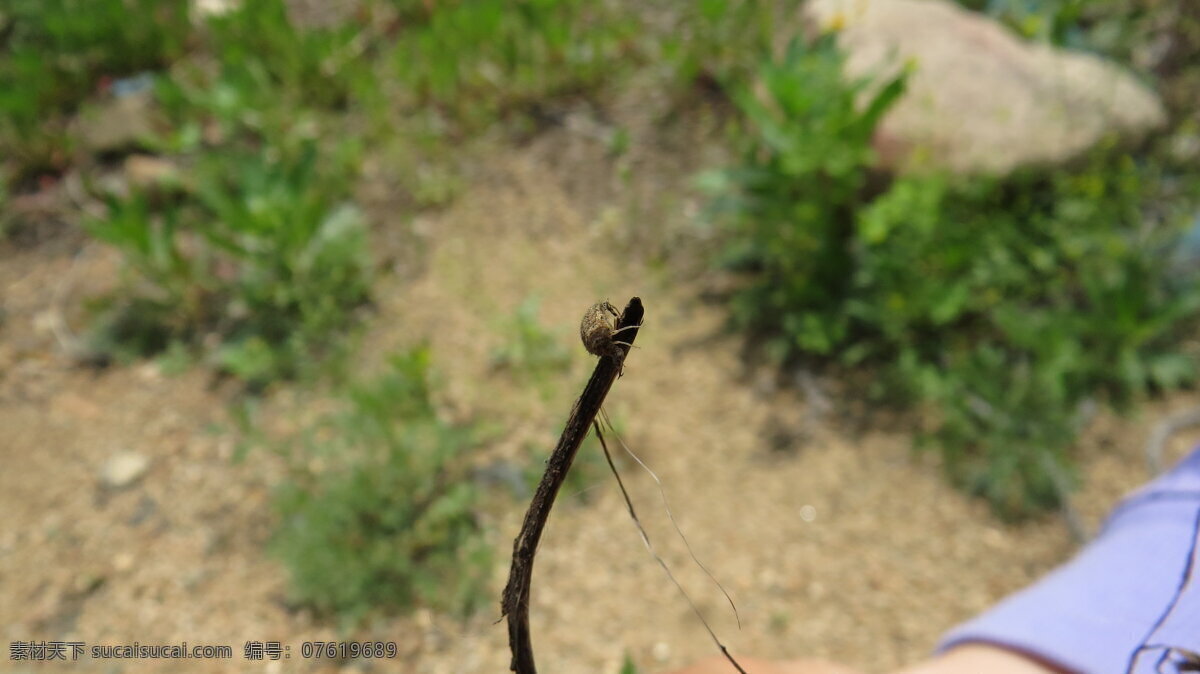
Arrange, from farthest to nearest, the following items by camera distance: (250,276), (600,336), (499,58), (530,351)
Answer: (499,58) → (250,276) → (530,351) → (600,336)

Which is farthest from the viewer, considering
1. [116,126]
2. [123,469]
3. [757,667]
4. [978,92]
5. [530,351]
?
[116,126]

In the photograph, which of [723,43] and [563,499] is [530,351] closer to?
[563,499]

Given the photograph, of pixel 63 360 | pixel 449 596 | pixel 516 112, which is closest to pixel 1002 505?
pixel 449 596

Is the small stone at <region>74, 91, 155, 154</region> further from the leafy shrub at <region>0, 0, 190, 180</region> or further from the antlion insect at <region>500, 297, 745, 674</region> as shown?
the antlion insect at <region>500, 297, 745, 674</region>

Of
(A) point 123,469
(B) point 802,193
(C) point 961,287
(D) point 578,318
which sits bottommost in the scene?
(C) point 961,287

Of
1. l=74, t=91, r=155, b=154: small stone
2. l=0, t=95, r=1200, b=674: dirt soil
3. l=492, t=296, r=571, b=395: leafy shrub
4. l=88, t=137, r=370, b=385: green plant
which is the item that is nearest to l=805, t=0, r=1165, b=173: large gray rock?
l=0, t=95, r=1200, b=674: dirt soil

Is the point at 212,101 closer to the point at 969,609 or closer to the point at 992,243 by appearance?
the point at 992,243

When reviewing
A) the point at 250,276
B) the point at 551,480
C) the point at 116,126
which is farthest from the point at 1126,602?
the point at 116,126
